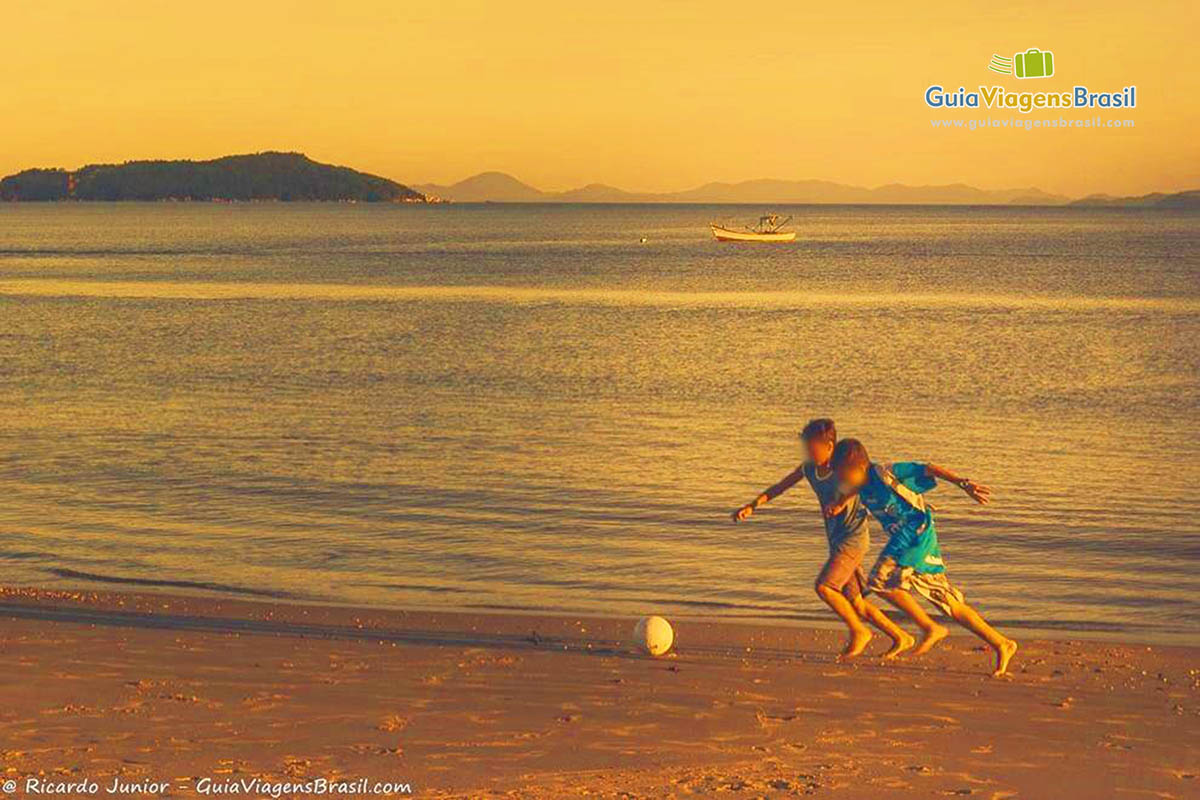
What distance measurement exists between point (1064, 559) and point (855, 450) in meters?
5.52

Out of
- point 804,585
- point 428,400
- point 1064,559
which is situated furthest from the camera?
point 428,400

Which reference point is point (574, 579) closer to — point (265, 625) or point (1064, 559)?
point (265, 625)

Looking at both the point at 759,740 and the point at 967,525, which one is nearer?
the point at 759,740

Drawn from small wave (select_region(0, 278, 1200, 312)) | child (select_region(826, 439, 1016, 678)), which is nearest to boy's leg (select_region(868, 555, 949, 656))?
child (select_region(826, 439, 1016, 678))

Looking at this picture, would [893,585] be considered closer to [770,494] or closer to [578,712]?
[770,494]

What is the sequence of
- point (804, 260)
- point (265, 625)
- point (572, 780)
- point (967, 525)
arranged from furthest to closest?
point (804, 260)
point (967, 525)
point (265, 625)
point (572, 780)

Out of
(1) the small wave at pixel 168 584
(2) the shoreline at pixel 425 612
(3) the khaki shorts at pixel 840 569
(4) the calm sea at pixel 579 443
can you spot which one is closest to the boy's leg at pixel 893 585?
(3) the khaki shorts at pixel 840 569

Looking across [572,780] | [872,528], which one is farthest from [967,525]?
[572,780]

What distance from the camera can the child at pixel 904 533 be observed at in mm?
8914

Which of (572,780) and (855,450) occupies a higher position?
(855,450)

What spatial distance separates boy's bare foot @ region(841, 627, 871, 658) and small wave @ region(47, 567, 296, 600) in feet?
15.4

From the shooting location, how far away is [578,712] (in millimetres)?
8133

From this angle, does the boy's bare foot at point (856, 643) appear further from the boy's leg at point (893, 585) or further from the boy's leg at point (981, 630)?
the boy's leg at point (981, 630)

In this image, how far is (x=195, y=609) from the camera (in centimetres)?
1127
